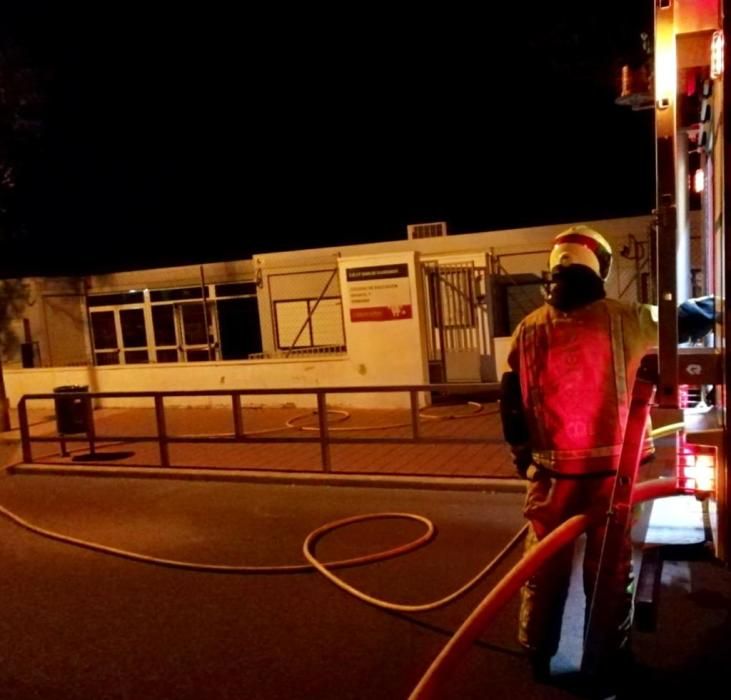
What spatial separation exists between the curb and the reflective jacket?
11.5 ft

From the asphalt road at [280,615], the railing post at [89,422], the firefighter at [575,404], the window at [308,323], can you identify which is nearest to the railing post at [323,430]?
the asphalt road at [280,615]

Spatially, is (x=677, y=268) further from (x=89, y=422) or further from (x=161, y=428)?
(x=89, y=422)

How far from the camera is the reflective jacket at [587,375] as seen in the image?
11.0 feet

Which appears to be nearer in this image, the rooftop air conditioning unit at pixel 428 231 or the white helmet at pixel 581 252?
the white helmet at pixel 581 252

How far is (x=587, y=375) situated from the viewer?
11.1 ft

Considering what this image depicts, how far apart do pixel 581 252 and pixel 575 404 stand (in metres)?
0.70

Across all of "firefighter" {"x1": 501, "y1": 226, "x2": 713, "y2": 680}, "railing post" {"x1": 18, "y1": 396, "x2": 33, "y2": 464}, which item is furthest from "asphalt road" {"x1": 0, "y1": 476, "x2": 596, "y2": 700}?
"railing post" {"x1": 18, "y1": 396, "x2": 33, "y2": 464}

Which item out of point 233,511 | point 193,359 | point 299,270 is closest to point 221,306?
point 193,359

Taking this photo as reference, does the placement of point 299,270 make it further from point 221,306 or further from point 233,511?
point 233,511

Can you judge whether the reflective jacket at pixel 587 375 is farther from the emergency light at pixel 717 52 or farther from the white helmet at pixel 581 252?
the emergency light at pixel 717 52

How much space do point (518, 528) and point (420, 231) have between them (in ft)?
28.5

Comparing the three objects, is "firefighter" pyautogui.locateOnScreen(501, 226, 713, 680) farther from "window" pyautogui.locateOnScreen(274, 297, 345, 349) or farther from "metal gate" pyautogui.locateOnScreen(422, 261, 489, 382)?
"window" pyautogui.locateOnScreen(274, 297, 345, 349)

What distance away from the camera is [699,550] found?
167 inches

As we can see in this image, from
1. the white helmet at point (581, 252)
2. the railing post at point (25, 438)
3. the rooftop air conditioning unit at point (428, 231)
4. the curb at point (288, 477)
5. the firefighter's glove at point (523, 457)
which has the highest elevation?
the rooftop air conditioning unit at point (428, 231)
